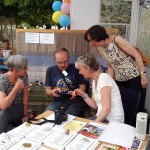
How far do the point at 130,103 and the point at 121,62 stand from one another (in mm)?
456

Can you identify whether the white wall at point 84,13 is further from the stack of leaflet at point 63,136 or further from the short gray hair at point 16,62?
the stack of leaflet at point 63,136

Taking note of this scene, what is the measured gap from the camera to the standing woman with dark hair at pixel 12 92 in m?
2.19

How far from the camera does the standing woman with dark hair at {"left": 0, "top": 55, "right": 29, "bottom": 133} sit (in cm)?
219

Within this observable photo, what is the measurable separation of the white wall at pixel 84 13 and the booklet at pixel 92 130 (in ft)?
6.12

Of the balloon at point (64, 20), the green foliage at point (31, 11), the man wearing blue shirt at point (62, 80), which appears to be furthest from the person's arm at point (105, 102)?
the green foliage at point (31, 11)

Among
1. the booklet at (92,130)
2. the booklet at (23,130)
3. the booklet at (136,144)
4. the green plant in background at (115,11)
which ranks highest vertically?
the green plant in background at (115,11)

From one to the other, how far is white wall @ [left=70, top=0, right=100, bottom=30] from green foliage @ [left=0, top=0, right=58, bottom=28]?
16.0ft

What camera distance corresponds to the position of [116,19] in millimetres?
3365

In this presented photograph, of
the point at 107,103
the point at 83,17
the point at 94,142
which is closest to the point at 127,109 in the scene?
the point at 107,103

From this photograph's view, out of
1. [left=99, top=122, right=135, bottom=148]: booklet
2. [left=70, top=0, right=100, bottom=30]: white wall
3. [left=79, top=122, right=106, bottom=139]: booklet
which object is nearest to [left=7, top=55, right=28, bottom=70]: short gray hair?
[left=79, top=122, right=106, bottom=139]: booklet

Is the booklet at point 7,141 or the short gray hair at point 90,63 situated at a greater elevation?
the short gray hair at point 90,63

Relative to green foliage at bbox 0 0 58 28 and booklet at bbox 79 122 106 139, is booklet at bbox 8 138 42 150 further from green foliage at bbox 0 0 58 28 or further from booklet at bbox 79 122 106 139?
green foliage at bbox 0 0 58 28

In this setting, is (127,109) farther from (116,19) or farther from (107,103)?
(116,19)

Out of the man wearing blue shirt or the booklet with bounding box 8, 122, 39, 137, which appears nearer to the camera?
the booklet with bounding box 8, 122, 39, 137
